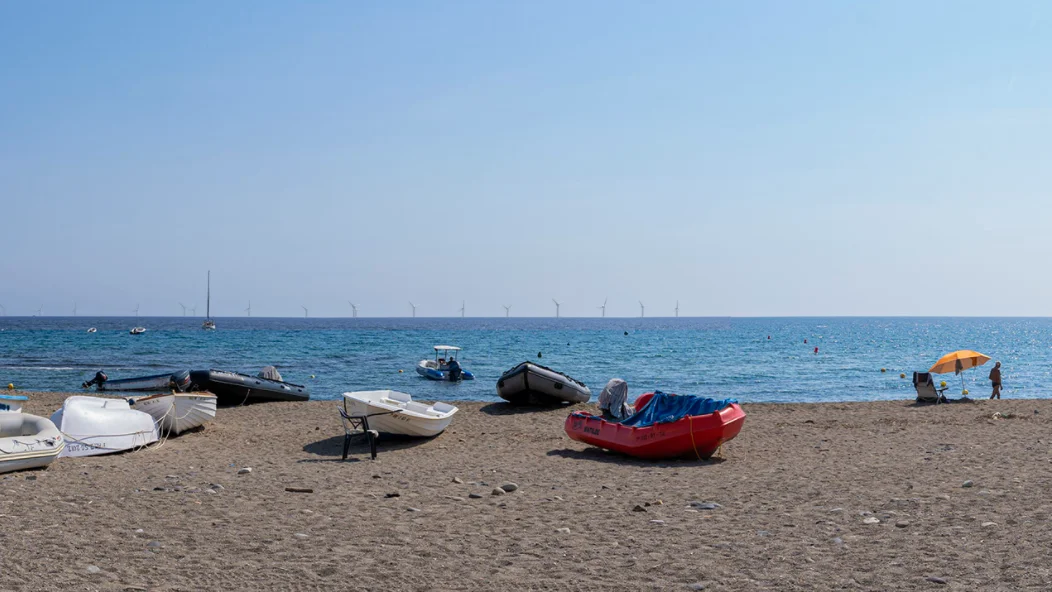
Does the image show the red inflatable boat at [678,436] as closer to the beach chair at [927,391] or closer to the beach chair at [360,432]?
the beach chair at [360,432]

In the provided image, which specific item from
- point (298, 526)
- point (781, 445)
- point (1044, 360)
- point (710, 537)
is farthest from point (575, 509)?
point (1044, 360)

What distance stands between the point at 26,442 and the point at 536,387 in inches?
505

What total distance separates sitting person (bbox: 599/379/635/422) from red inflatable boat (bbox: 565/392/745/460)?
11.2ft

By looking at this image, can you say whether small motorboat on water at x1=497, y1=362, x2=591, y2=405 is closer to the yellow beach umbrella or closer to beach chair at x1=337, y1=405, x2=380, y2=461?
beach chair at x1=337, y1=405, x2=380, y2=461

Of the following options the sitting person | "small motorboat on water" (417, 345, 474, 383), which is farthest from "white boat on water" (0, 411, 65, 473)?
"small motorboat on water" (417, 345, 474, 383)

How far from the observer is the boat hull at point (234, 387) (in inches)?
935

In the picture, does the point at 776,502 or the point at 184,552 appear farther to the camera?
the point at 776,502

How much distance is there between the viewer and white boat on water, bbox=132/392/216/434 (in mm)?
16812

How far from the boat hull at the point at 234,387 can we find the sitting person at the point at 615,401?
11321 millimetres

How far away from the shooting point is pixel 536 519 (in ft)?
29.7

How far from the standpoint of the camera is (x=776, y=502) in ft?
32.1

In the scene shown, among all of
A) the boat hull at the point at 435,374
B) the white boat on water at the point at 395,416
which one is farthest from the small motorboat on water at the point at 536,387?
the boat hull at the point at 435,374

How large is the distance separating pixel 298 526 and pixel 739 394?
1110 inches

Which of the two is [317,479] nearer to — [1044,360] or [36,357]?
[36,357]
